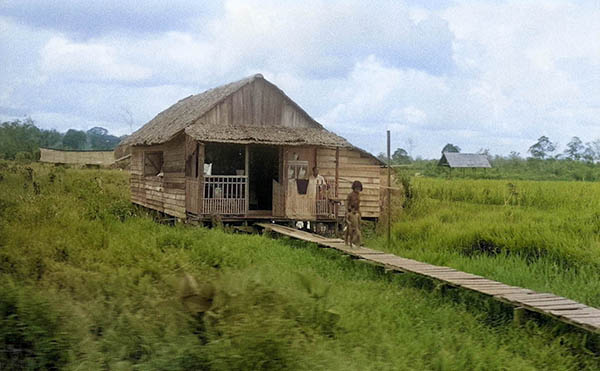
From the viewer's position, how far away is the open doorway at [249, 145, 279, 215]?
61.2 ft

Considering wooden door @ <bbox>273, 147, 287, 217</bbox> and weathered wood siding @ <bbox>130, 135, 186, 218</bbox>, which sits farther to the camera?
weathered wood siding @ <bbox>130, 135, 186, 218</bbox>

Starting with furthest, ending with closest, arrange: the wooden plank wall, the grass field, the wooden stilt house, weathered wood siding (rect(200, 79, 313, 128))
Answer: the wooden plank wall → weathered wood siding (rect(200, 79, 313, 128)) → the wooden stilt house → the grass field

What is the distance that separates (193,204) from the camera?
14953 mm

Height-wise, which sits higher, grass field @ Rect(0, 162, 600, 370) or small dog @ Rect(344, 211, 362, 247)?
small dog @ Rect(344, 211, 362, 247)

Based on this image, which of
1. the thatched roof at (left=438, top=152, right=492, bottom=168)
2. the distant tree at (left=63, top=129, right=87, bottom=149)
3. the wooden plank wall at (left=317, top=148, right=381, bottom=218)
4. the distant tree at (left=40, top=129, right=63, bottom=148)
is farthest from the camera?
the distant tree at (left=63, top=129, right=87, bottom=149)

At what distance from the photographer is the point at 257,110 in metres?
15.9

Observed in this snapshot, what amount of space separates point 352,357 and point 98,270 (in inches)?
155

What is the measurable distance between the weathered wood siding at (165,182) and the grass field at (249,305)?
13.1 ft

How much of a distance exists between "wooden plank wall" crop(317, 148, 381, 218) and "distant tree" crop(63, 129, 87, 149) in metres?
44.8

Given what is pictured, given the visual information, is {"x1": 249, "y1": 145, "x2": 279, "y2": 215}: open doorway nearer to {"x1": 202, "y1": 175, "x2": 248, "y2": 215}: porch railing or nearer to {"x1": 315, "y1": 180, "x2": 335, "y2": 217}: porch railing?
{"x1": 315, "y1": 180, "x2": 335, "y2": 217}: porch railing

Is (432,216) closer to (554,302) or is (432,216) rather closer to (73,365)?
(554,302)

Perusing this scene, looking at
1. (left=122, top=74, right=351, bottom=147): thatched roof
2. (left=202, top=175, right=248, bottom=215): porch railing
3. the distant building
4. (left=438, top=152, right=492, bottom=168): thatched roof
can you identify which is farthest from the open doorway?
the distant building

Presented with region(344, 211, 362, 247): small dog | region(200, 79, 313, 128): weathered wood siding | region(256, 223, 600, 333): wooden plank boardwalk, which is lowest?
region(256, 223, 600, 333): wooden plank boardwalk

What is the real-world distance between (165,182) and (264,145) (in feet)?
11.5
